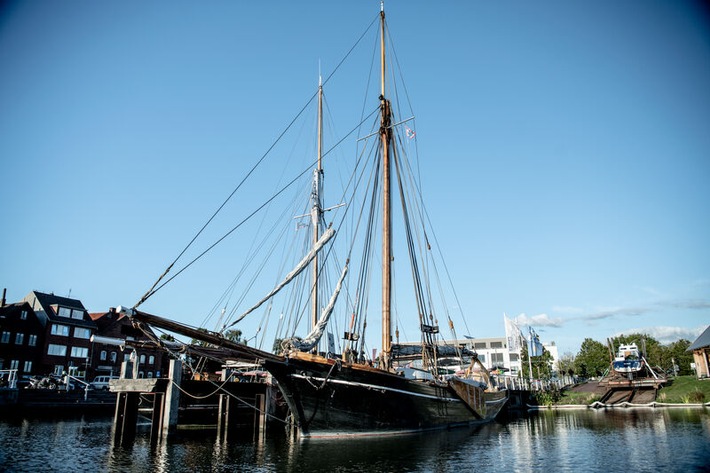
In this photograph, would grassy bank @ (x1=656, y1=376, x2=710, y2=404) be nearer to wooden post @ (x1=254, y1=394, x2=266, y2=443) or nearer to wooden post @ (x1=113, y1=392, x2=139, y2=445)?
wooden post @ (x1=254, y1=394, x2=266, y2=443)

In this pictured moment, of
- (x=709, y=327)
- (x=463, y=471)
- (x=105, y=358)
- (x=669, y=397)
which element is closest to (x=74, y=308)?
(x=105, y=358)

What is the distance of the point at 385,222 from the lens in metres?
32.1

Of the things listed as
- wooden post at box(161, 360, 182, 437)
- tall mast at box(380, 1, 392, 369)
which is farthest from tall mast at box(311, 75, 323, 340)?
wooden post at box(161, 360, 182, 437)

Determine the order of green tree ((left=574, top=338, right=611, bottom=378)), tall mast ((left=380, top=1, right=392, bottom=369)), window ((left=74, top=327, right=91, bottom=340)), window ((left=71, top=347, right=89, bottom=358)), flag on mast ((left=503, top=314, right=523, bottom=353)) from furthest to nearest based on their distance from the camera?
green tree ((left=574, top=338, right=611, bottom=378))
flag on mast ((left=503, top=314, right=523, bottom=353))
window ((left=74, top=327, right=91, bottom=340))
window ((left=71, top=347, right=89, bottom=358))
tall mast ((left=380, top=1, right=392, bottom=369))

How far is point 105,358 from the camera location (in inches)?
2682

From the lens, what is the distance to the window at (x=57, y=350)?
6226 centimetres

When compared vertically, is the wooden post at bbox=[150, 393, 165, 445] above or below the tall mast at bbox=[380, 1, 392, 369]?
below

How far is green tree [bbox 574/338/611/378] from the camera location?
93.3 metres

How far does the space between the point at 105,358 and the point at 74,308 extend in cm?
860

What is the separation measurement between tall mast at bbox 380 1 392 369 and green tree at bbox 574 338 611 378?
80507 mm

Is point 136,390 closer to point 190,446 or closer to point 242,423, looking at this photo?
point 190,446

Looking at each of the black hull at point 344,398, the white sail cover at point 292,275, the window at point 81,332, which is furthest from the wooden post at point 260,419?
the window at point 81,332

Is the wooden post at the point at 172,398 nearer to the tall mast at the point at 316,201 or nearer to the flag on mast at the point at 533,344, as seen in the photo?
the tall mast at the point at 316,201

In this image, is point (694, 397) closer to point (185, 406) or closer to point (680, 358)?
point (185, 406)
